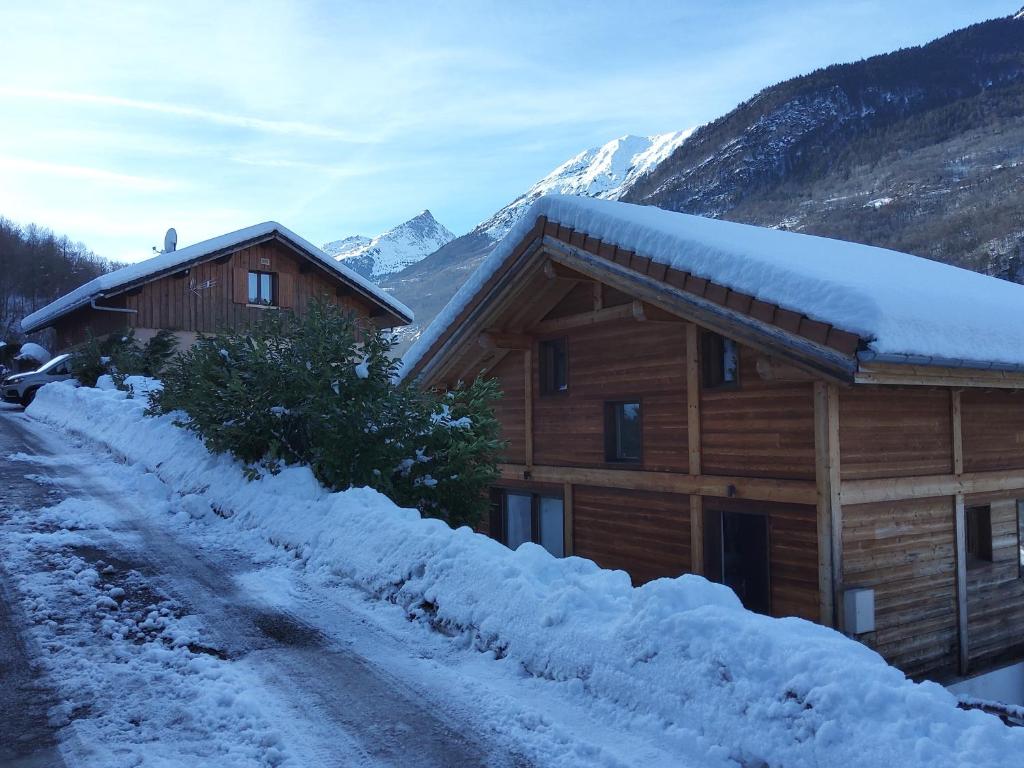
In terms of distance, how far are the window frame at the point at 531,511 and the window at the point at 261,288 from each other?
50.0 feet

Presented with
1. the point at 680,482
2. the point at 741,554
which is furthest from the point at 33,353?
the point at 741,554

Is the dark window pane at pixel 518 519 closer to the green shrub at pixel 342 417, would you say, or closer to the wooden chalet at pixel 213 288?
the green shrub at pixel 342 417

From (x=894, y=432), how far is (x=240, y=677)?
7.41 metres

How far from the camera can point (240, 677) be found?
4.58 metres

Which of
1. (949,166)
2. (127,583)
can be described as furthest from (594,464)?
(949,166)

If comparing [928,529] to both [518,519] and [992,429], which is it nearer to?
[992,429]

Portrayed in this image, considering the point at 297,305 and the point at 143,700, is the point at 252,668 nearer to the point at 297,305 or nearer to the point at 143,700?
the point at 143,700

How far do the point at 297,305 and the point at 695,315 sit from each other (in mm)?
20152

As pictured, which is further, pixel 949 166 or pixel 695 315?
pixel 949 166

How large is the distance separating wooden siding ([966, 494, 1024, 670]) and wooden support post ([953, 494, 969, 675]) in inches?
12.4

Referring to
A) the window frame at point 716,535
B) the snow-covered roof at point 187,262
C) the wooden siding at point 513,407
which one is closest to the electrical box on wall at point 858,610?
the window frame at point 716,535

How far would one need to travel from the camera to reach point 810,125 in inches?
4845

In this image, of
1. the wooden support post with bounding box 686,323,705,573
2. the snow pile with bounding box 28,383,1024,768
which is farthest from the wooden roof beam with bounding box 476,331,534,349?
the snow pile with bounding box 28,383,1024,768

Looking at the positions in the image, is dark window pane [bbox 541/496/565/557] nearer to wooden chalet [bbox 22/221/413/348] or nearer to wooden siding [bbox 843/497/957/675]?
wooden siding [bbox 843/497/957/675]
